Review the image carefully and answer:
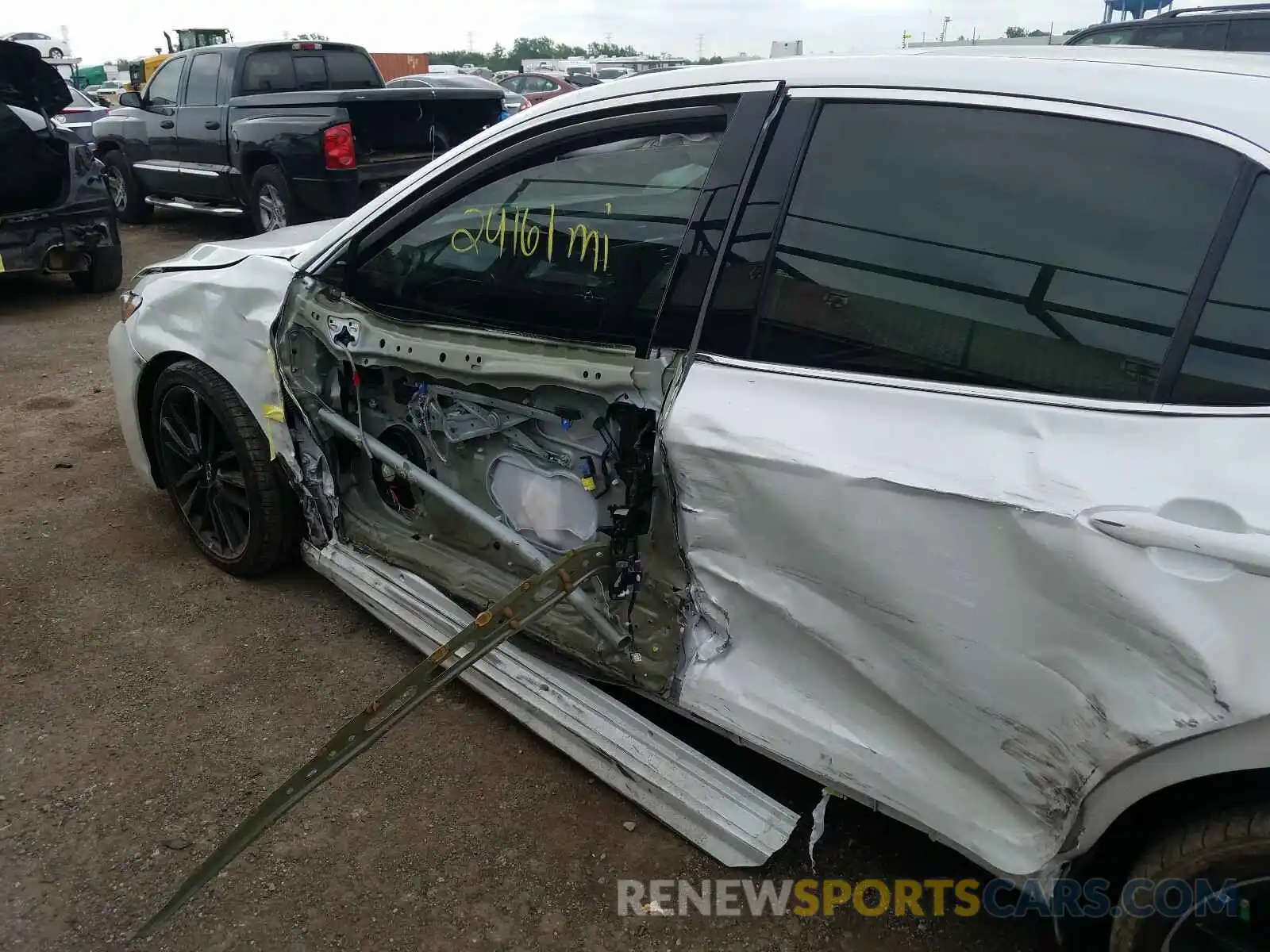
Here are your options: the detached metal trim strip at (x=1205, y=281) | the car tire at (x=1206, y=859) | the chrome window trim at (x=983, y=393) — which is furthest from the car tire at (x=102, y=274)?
the car tire at (x=1206, y=859)

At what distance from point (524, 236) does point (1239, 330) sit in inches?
60.6

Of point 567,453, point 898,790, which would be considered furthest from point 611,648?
point 898,790

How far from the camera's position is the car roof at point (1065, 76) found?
147 centimetres

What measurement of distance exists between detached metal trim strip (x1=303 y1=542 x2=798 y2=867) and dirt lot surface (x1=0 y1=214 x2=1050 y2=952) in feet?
0.33

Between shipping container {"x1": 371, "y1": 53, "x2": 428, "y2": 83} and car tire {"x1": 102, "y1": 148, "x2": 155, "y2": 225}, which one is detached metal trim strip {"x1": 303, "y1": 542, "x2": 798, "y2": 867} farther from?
shipping container {"x1": 371, "y1": 53, "x2": 428, "y2": 83}

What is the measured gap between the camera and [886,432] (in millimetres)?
Result: 1642

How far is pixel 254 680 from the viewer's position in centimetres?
283

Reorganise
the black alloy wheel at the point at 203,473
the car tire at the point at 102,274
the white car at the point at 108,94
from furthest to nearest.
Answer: the white car at the point at 108,94, the car tire at the point at 102,274, the black alloy wheel at the point at 203,473

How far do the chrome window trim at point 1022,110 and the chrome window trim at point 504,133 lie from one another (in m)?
0.24

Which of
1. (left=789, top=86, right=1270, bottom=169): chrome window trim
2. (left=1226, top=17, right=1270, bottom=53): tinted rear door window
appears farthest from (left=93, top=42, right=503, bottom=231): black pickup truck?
(left=789, top=86, right=1270, bottom=169): chrome window trim

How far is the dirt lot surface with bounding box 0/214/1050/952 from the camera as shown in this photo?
2029 millimetres

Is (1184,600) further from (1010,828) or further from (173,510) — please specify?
(173,510)

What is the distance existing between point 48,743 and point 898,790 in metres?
2.26

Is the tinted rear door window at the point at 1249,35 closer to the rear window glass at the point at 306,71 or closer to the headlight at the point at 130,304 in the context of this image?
the headlight at the point at 130,304
